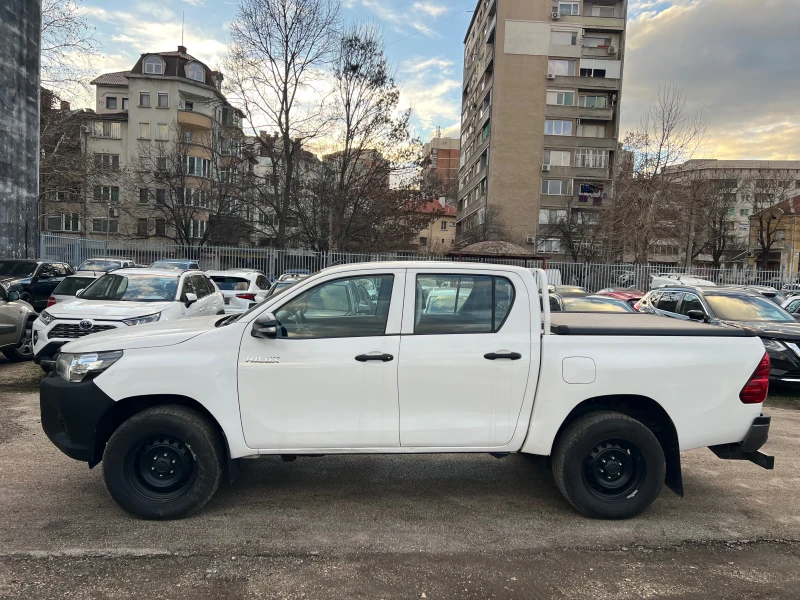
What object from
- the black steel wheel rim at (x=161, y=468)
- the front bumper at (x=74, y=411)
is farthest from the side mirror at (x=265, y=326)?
the front bumper at (x=74, y=411)

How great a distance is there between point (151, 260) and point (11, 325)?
65.0ft

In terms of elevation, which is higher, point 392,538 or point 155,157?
point 155,157

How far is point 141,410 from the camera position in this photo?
4.11 metres

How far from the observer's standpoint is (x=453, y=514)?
168 inches

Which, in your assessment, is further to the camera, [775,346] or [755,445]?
[775,346]

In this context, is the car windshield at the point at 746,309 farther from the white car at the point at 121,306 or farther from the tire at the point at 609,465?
the white car at the point at 121,306

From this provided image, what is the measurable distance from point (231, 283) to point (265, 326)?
11.4 metres

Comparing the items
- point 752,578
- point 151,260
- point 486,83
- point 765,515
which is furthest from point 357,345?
point 486,83

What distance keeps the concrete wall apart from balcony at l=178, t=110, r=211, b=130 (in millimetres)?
30256

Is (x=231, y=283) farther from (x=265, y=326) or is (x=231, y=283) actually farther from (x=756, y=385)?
(x=756, y=385)

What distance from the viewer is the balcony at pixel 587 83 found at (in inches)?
2121

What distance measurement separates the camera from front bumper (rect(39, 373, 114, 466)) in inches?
154

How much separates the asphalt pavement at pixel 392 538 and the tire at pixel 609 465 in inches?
6.5

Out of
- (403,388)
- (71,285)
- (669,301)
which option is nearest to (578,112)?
(669,301)
